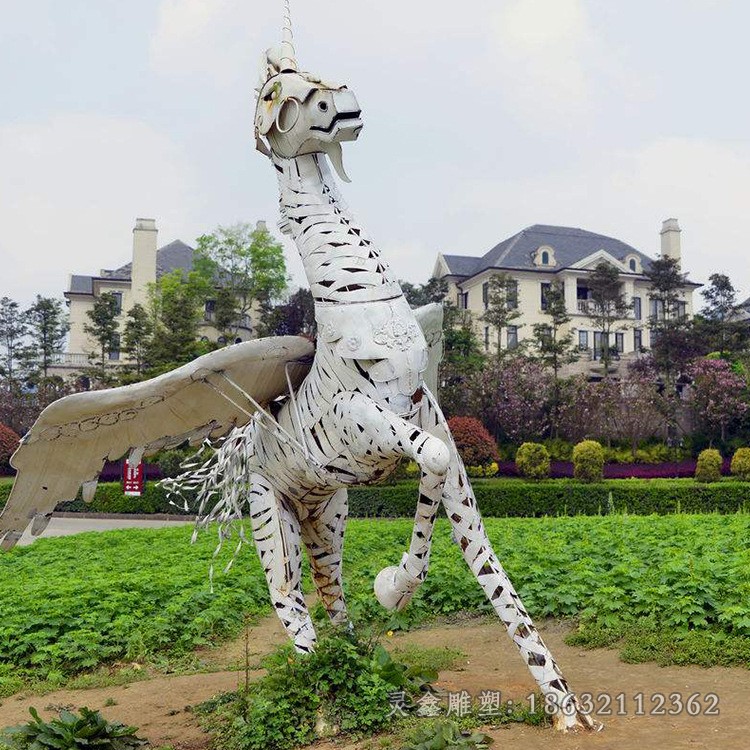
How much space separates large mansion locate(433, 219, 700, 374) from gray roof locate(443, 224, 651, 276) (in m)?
0.05

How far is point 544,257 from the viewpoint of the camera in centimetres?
3822

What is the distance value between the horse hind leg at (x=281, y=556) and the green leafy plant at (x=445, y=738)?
2.95 ft

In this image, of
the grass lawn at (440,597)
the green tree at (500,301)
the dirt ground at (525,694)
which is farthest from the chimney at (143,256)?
the dirt ground at (525,694)

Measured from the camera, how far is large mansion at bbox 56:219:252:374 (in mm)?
35438

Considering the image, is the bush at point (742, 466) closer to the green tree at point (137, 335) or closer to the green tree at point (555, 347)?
the green tree at point (555, 347)

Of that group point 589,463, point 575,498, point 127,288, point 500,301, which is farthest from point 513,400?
point 127,288

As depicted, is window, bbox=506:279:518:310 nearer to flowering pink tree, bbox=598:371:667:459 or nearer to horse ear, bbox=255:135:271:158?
flowering pink tree, bbox=598:371:667:459

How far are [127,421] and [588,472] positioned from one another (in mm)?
18166

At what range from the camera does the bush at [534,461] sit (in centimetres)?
2222

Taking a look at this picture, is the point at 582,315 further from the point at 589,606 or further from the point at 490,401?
the point at 589,606

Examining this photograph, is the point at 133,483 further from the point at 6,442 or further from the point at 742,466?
the point at 742,466

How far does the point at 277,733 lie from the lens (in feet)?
13.7

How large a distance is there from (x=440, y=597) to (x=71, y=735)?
4.29 meters

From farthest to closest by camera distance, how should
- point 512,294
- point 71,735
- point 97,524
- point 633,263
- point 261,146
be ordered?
point 633,263 → point 512,294 → point 97,524 → point 261,146 → point 71,735
